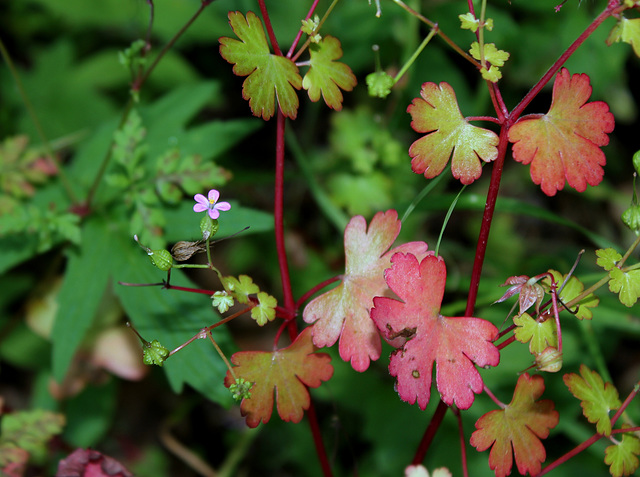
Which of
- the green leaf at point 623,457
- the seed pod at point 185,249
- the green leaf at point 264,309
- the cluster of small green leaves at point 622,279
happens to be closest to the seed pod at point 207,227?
the seed pod at point 185,249

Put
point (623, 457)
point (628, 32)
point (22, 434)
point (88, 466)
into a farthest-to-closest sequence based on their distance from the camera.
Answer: point (22, 434), point (88, 466), point (623, 457), point (628, 32)

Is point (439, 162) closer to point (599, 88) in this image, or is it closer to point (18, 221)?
point (18, 221)

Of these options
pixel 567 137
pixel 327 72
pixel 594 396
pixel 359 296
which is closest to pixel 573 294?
pixel 594 396

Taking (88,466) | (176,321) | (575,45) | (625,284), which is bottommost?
(88,466)

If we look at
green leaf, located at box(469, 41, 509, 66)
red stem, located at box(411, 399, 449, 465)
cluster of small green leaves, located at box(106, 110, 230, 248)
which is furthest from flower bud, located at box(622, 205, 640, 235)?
cluster of small green leaves, located at box(106, 110, 230, 248)

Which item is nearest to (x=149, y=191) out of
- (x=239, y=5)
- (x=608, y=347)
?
(x=239, y=5)

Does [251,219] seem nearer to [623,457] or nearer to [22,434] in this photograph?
[22,434]

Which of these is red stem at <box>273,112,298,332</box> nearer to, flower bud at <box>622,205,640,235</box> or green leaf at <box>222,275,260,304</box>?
green leaf at <box>222,275,260,304</box>
